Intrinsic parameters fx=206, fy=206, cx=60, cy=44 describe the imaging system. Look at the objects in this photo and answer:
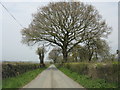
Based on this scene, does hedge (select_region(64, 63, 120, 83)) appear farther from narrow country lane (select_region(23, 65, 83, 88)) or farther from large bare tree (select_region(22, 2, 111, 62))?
large bare tree (select_region(22, 2, 111, 62))

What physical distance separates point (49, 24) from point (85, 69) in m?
21.9

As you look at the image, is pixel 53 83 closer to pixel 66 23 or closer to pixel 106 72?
pixel 106 72

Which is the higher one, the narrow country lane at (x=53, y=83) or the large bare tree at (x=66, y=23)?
the large bare tree at (x=66, y=23)

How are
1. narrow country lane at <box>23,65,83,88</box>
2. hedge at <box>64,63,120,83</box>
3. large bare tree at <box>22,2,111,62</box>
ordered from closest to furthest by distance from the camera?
hedge at <box>64,63,120,83</box> → narrow country lane at <box>23,65,83,88</box> → large bare tree at <box>22,2,111,62</box>

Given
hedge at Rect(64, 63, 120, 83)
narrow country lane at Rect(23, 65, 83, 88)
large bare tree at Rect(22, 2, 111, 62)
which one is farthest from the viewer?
large bare tree at Rect(22, 2, 111, 62)

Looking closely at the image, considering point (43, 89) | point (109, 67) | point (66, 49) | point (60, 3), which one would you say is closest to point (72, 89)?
point (43, 89)

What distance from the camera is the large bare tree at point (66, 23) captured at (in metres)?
38.7

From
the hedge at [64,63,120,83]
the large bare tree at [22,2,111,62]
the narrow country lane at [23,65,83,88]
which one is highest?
the large bare tree at [22,2,111,62]

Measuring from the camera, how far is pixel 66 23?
135 ft

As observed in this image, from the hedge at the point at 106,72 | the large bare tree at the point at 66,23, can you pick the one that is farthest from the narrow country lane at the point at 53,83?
Result: the large bare tree at the point at 66,23

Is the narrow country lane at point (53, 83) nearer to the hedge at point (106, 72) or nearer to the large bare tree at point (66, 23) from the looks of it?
the hedge at point (106, 72)

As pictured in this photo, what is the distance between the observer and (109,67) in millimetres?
12539

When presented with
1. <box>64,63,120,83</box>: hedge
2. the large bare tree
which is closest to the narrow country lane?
<box>64,63,120,83</box>: hedge

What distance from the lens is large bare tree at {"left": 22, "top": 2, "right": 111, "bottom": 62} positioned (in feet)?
127
